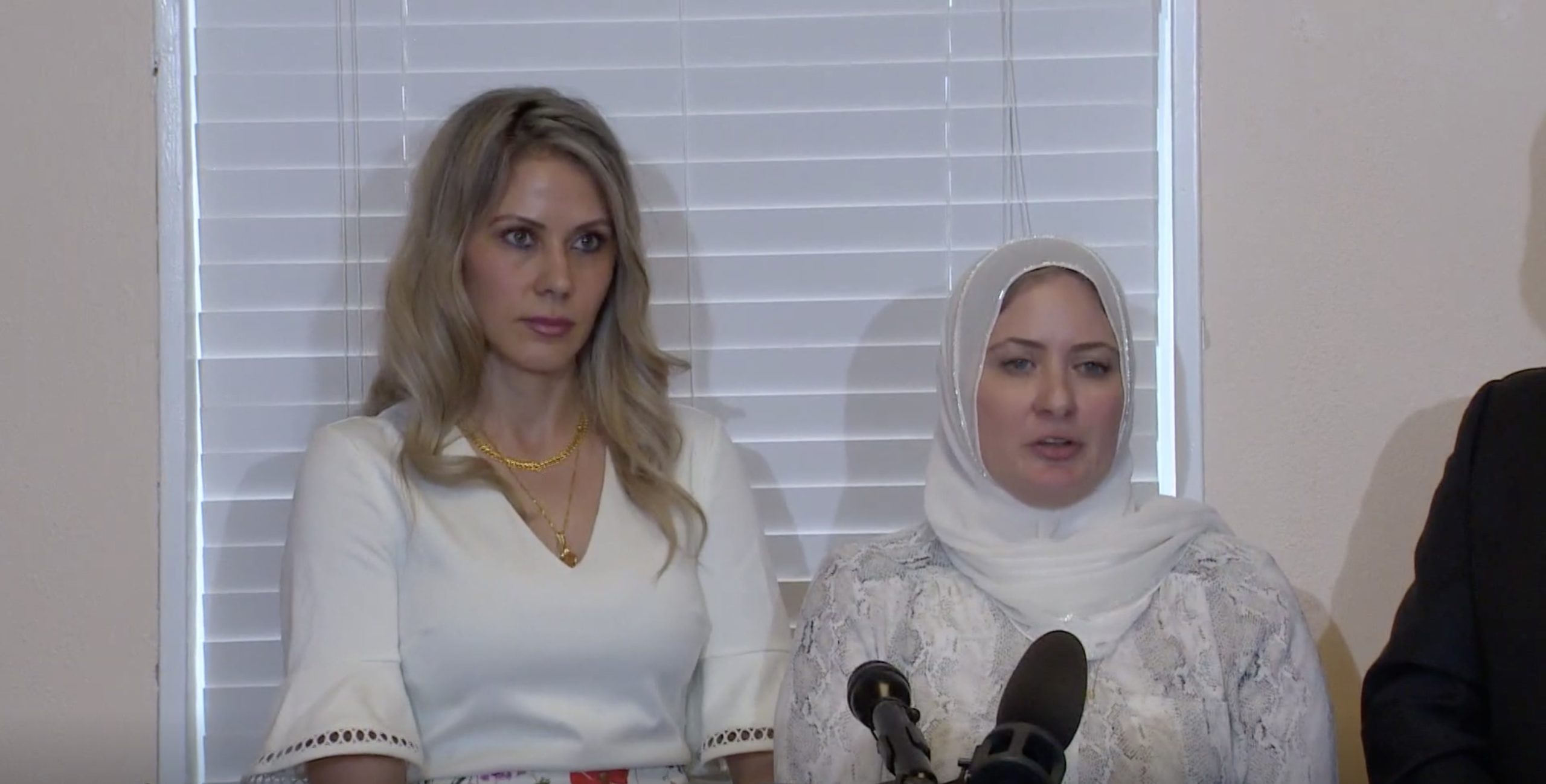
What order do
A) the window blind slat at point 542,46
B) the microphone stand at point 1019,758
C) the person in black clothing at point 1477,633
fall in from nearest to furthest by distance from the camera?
the microphone stand at point 1019,758 < the person in black clothing at point 1477,633 < the window blind slat at point 542,46

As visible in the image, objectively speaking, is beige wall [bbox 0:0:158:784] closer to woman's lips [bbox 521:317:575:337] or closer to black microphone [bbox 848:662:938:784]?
woman's lips [bbox 521:317:575:337]

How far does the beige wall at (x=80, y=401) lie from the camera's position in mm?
2742

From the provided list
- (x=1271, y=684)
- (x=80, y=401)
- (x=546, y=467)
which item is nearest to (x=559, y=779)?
(x=546, y=467)

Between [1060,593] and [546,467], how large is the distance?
0.80m

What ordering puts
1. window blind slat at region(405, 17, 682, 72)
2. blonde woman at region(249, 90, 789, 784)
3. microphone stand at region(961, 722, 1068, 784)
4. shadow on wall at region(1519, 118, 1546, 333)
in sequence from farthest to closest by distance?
1. window blind slat at region(405, 17, 682, 72)
2. shadow on wall at region(1519, 118, 1546, 333)
3. blonde woman at region(249, 90, 789, 784)
4. microphone stand at region(961, 722, 1068, 784)

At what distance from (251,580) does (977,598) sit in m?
1.29

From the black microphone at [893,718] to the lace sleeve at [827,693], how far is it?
0.84 metres

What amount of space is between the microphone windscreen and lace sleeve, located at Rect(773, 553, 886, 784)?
0.91 metres

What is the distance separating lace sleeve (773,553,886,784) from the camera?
211 cm

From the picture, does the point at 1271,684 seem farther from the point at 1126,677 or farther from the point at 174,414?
the point at 174,414

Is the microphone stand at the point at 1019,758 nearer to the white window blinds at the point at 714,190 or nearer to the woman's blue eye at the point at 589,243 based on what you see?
the woman's blue eye at the point at 589,243

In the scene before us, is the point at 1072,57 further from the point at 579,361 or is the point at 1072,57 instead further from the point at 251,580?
the point at 251,580

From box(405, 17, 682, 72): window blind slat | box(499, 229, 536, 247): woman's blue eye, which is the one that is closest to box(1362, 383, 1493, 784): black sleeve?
box(499, 229, 536, 247): woman's blue eye

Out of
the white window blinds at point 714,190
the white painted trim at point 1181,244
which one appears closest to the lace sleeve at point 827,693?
the white window blinds at point 714,190
